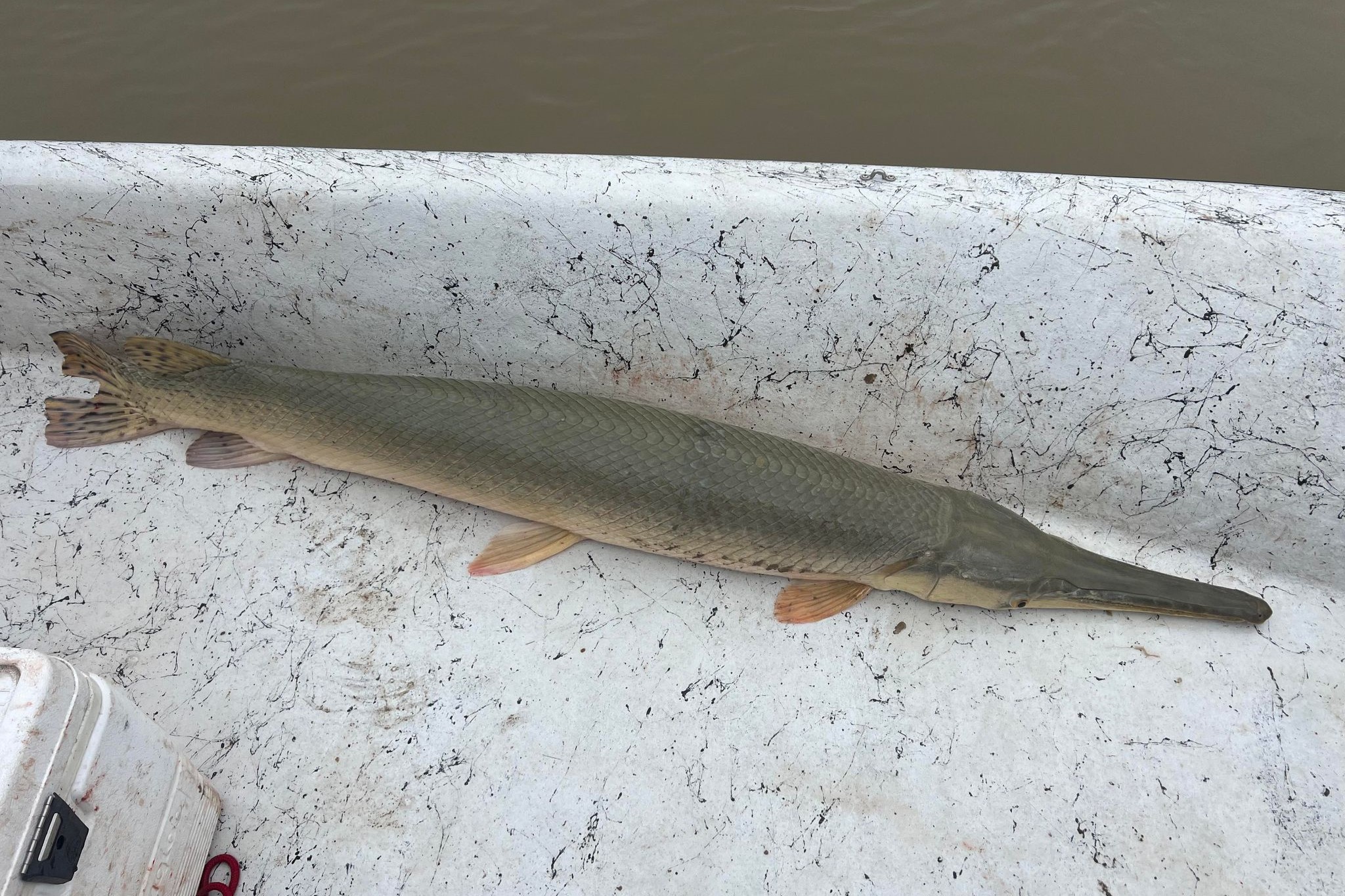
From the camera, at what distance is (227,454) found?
265 centimetres

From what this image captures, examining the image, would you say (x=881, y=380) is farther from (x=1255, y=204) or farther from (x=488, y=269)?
(x=488, y=269)

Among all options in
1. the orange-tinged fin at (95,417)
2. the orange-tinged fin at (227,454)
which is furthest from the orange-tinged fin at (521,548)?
the orange-tinged fin at (95,417)

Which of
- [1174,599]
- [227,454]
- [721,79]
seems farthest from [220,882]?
[721,79]

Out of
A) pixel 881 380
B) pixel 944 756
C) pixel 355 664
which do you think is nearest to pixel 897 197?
pixel 881 380

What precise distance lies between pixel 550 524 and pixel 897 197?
4.69 feet

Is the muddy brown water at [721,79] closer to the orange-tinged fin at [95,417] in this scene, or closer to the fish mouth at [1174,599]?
the orange-tinged fin at [95,417]

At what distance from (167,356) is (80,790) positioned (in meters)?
1.64

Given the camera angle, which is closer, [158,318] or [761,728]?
[761,728]

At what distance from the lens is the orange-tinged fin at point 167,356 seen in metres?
2.61

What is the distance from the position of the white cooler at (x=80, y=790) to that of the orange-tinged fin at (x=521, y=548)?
95 cm

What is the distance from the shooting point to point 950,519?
244 centimetres

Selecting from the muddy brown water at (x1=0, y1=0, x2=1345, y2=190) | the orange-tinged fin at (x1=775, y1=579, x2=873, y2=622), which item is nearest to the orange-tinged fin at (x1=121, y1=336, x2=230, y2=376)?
the orange-tinged fin at (x1=775, y1=579, x2=873, y2=622)

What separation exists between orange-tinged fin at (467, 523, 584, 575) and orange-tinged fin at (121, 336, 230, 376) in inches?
42.6

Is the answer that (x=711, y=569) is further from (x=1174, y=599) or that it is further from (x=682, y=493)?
(x=1174, y=599)
